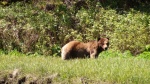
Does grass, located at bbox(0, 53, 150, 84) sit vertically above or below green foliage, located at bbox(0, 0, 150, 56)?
above

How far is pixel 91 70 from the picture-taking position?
10.5m

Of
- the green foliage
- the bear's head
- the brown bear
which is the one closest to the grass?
the brown bear

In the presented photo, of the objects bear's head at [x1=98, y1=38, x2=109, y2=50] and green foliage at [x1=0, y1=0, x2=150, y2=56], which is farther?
green foliage at [x1=0, y1=0, x2=150, y2=56]

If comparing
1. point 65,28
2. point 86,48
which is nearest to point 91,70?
point 86,48

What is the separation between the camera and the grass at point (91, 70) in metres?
9.71

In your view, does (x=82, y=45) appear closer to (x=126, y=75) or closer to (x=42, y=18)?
(x=126, y=75)

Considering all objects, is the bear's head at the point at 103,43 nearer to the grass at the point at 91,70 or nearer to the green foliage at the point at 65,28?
the grass at the point at 91,70

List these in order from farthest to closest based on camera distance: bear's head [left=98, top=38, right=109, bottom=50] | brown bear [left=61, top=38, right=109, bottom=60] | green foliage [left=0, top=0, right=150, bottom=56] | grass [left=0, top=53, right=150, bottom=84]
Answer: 1. green foliage [left=0, top=0, right=150, bottom=56]
2. bear's head [left=98, top=38, right=109, bottom=50]
3. brown bear [left=61, top=38, right=109, bottom=60]
4. grass [left=0, top=53, right=150, bottom=84]

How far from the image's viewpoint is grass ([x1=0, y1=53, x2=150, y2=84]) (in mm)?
9710

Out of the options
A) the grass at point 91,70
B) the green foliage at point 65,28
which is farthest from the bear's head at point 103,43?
the green foliage at point 65,28

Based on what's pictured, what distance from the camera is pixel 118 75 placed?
986cm

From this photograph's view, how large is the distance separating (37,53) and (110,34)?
2.94 m

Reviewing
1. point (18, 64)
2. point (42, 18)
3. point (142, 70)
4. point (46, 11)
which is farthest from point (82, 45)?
point (46, 11)

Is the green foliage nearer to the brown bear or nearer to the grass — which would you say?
the brown bear
